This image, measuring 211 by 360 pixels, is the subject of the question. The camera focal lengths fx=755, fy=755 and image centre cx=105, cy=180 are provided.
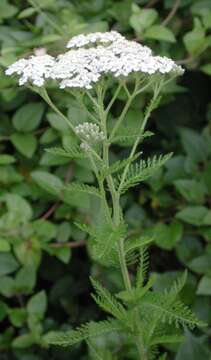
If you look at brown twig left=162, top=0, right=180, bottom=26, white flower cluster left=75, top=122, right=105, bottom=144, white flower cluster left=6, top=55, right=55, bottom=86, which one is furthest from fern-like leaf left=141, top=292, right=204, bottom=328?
brown twig left=162, top=0, right=180, bottom=26

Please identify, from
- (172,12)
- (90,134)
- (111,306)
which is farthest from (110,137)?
(172,12)

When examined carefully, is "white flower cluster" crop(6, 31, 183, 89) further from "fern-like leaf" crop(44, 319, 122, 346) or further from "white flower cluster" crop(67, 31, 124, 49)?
"fern-like leaf" crop(44, 319, 122, 346)

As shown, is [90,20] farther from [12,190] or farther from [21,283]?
[21,283]

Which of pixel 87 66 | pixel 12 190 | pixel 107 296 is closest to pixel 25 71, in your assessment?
→ pixel 87 66

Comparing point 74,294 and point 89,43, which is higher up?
point 89,43

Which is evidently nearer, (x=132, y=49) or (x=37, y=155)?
(x=132, y=49)

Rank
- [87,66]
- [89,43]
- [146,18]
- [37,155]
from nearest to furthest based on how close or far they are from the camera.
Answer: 1. [87,66]
2. [89,43]
3. [146,18]
4. [37,155]
